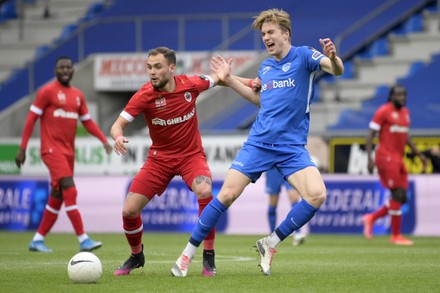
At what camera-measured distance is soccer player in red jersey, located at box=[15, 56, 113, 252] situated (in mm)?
14031

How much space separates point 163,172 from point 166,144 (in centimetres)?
28

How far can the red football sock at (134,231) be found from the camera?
33.0ft

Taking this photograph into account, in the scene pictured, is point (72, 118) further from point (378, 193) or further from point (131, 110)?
point (378, 193)

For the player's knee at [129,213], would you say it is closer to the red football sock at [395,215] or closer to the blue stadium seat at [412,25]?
the red football sock at [395,215]

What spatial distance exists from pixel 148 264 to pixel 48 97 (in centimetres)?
372

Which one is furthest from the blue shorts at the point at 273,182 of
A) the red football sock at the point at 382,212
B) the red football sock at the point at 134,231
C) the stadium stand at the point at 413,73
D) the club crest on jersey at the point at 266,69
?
the club crest on jersey at the point at 266,69

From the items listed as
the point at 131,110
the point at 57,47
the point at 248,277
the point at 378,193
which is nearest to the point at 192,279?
the point at 248,277

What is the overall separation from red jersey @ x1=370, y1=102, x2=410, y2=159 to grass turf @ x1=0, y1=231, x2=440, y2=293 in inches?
58.1

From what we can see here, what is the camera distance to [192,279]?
935 cm

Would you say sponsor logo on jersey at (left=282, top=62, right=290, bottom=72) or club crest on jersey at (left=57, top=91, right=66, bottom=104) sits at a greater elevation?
sponsor logo on jersey at (left=282, top=62, right=290, bottom=72)

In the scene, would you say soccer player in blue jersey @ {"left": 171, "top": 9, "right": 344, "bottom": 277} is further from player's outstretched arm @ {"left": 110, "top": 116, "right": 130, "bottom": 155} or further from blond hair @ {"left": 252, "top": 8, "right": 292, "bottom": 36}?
player's outstretched arm @ {"left": 110, "top": 116, "right": 130, "bottom": 155}

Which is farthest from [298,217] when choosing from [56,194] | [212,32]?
[212,32]

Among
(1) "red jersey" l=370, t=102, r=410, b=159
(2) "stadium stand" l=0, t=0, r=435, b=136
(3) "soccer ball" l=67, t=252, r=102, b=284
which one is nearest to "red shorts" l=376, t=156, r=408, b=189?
(1) "red jersey" l=370, t=102, r=410, b=159

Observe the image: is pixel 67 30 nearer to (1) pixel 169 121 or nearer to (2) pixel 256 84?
(1) pixel 169 121
